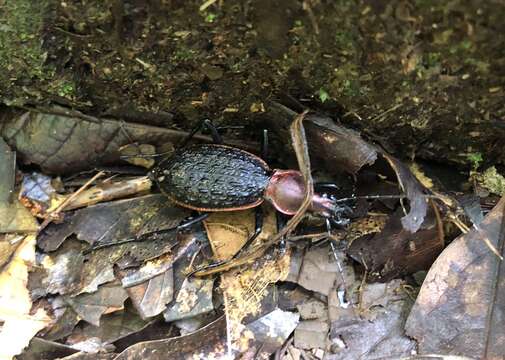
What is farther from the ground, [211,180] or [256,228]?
[211,180]

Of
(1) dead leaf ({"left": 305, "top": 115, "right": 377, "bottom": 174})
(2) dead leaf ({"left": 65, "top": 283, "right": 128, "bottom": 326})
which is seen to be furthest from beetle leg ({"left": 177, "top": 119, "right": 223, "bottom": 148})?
(2) dead leaf ({"left": 65, "top": 283, "right": 128, "bottom": 326})

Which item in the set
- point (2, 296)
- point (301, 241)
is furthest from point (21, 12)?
point (301, 241)

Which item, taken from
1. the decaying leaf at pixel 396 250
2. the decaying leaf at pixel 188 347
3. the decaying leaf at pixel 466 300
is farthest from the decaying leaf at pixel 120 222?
the decaying leaf at pixel 466 300

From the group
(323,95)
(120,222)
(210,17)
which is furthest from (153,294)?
(210,17)

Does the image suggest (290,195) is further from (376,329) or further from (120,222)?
(120,222)

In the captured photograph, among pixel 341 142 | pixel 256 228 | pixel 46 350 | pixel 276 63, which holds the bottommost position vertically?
pixel 46 350

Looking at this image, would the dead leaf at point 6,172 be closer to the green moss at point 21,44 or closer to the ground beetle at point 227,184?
the green moss at point 21,44
